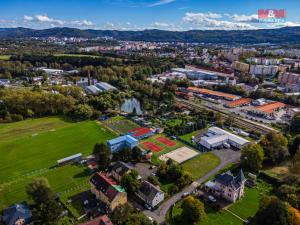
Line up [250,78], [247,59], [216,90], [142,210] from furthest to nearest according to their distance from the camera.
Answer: [247,59], [250,78], [216,90], [142,210]

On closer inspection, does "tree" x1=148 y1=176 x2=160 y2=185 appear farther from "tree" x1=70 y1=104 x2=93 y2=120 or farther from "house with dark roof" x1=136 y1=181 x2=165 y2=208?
"tree" x1=70 y1=104 x2=93 y2=120

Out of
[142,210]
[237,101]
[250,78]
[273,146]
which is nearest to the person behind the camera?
[142,210]

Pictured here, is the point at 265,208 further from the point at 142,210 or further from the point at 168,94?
the point at 168,94

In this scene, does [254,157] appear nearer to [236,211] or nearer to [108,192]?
[236,211]

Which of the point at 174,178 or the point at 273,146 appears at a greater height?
the point at 273,146

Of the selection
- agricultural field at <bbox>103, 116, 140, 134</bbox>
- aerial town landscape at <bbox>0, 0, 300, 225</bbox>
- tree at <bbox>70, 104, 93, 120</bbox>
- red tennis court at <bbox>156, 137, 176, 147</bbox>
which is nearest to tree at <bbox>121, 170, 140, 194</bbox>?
aerial town landscape at <bbox>0, 0, 300, 225</bbox>

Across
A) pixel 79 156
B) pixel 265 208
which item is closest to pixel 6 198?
pixel 79 156

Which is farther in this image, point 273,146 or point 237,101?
point 237,101
